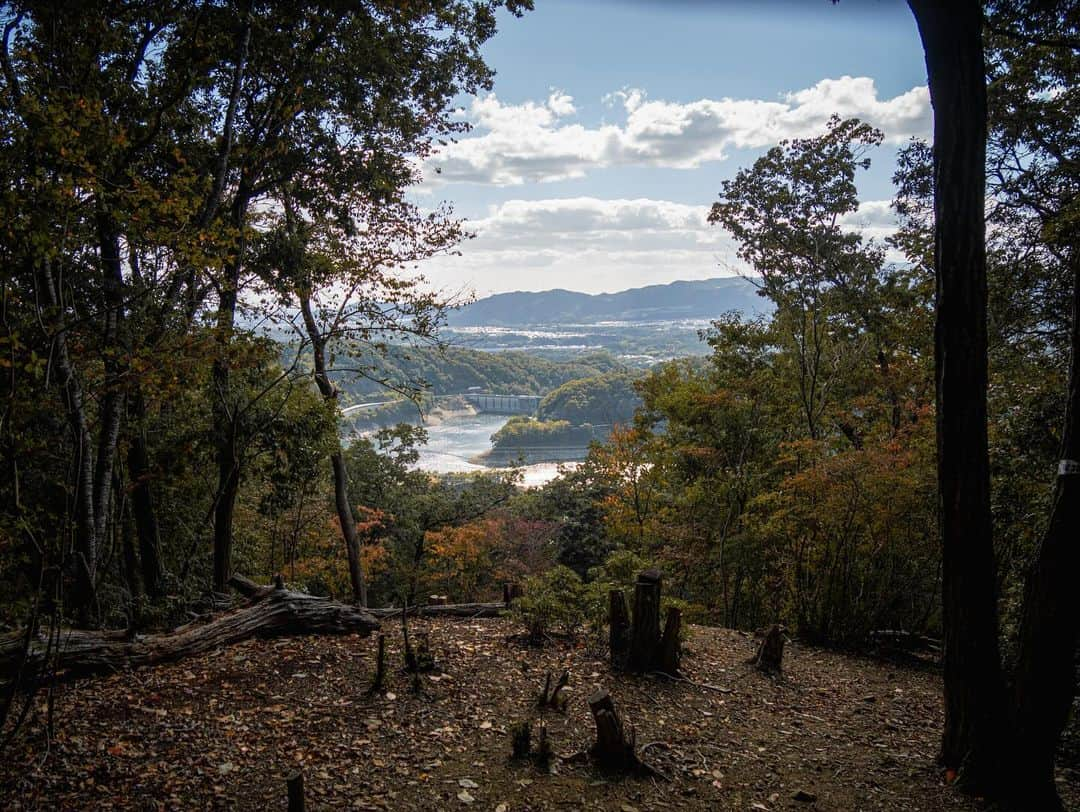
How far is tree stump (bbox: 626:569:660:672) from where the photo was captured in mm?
5301

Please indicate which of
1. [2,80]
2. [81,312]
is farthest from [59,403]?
[2,80]

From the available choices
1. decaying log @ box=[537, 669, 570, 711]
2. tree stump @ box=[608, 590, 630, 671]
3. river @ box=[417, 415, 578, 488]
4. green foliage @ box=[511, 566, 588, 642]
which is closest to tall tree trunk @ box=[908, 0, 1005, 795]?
decaying log @ box=[537, 669, 570, 711]

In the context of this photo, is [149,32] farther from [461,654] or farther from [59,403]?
[461,654]

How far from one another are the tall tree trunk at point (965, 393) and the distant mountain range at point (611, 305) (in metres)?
144

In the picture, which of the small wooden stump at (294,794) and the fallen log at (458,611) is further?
the fallen log at (458,611)

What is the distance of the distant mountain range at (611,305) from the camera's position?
15788cm

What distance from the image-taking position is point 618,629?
214 inches

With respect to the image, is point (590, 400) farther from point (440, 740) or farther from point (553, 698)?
point (440, 740)

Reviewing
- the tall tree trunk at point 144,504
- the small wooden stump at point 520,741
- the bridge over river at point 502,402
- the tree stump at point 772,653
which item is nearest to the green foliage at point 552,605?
the tree stump at point 772,653

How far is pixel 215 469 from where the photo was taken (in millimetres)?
8852

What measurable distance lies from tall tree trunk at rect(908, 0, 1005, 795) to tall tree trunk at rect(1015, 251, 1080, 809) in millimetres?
135

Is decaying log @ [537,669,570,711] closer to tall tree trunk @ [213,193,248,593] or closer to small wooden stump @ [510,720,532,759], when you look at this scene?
small wooden stump @ [510,720,532,759]

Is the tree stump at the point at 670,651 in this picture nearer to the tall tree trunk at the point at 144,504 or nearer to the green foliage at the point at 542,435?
the tall tree trunk at the point at 144,504

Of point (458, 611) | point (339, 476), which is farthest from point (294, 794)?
point (339, 476)
